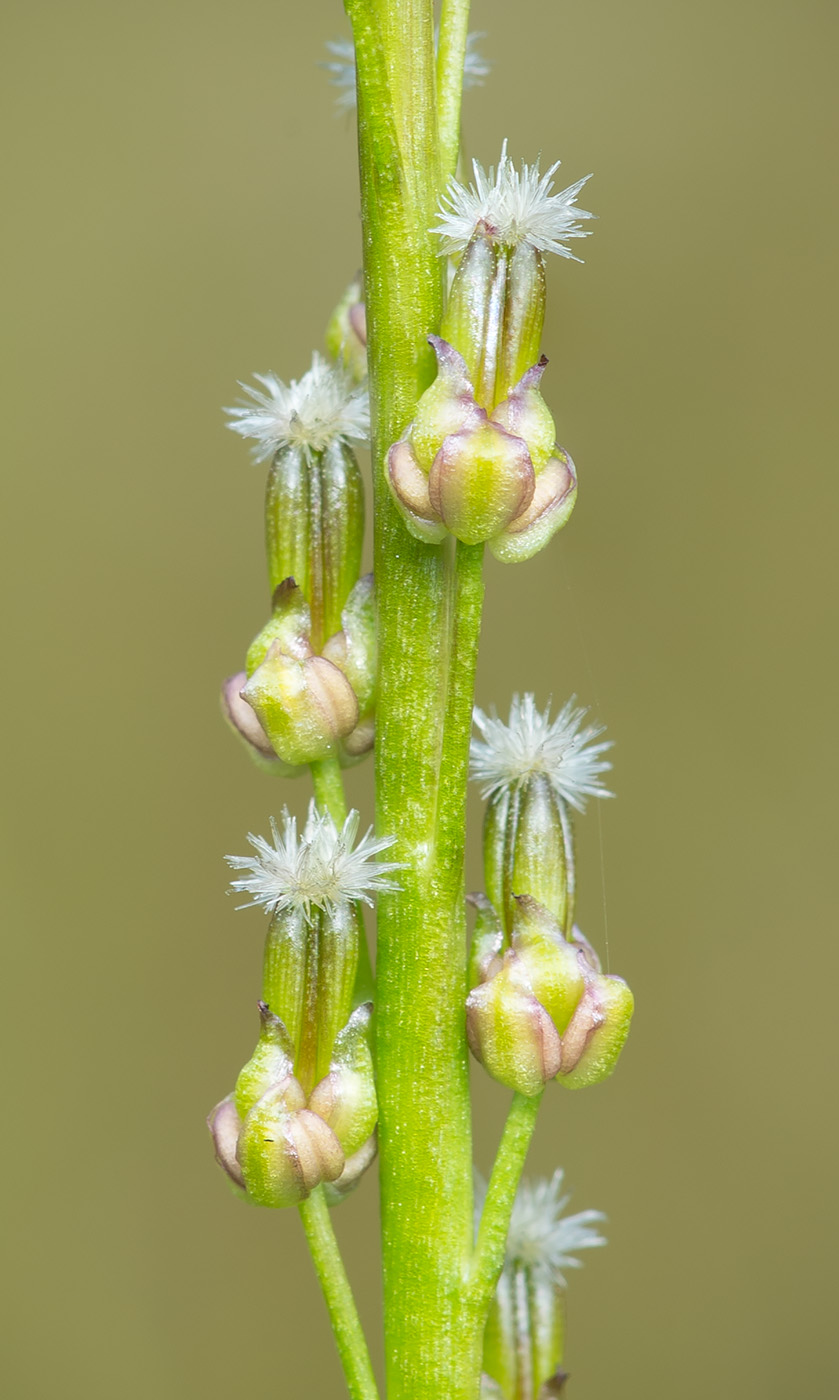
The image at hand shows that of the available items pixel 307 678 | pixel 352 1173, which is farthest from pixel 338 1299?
pixel 307 678

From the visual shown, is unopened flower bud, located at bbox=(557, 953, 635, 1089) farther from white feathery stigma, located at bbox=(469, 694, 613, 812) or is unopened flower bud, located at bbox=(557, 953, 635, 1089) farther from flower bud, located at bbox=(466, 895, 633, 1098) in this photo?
white feathery stigma, located at bbox=(469, 694, 613, 812)

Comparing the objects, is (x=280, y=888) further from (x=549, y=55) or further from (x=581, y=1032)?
(x=549, y=55)

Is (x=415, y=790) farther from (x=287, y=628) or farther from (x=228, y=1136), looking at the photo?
(x=228, y=1136)

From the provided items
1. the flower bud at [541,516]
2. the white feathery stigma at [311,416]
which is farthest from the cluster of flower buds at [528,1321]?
the white feathery stigma at [311,416]

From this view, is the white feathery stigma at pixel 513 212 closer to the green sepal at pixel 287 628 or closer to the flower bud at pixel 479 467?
the flower bud at pixel 479 467

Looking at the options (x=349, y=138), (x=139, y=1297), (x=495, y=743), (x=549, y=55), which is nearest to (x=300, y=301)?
(x=349, y=138)

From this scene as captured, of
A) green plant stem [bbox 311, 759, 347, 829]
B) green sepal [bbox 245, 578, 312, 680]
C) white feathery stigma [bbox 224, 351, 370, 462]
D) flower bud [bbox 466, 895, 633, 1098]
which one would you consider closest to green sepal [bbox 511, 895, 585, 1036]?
flower bud [bbox 466, 895, 633, 1098]
